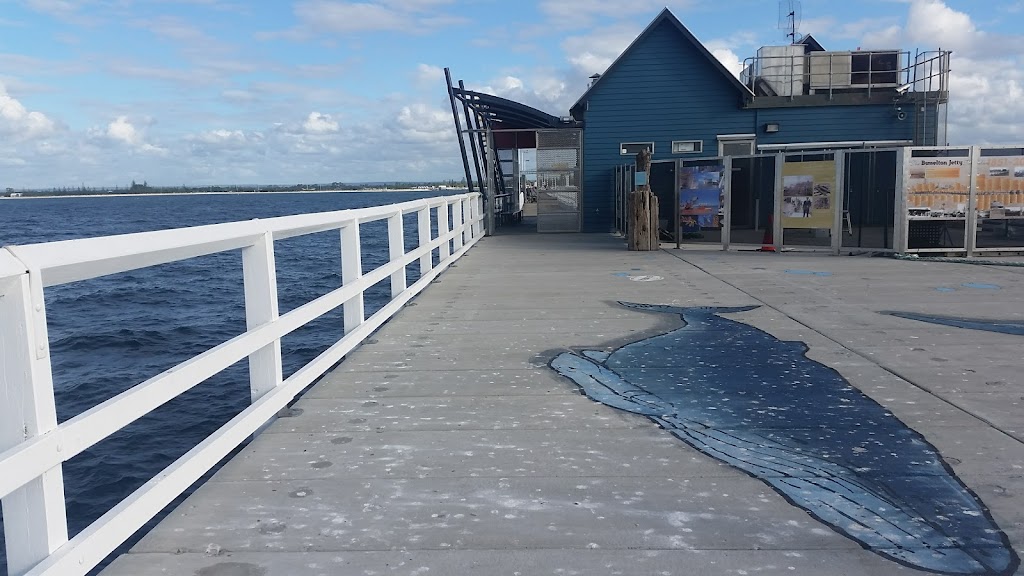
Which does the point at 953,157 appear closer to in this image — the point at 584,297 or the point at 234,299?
the point at 584,297

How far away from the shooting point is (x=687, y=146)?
77.2 feet

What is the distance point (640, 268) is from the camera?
13.1 meters

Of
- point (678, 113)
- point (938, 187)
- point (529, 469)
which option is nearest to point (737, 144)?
point (678, 113)

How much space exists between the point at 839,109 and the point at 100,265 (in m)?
23.0

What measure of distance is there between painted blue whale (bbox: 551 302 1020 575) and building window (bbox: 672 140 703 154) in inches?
672

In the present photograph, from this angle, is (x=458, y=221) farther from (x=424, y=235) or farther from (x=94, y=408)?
(x=94, y=408)

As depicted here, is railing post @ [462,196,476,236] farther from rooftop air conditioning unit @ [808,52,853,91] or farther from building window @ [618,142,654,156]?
rooftop air conditioning unit @ [808,52,853,91]

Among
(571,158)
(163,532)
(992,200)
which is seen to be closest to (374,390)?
(163,532)

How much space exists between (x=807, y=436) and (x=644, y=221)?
40.3 ft

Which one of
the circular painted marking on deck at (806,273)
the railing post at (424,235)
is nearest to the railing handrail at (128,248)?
the railing post at (424,235)

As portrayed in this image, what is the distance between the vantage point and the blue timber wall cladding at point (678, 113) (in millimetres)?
22797

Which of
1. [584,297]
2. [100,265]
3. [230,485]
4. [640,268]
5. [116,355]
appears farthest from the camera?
[116,355]

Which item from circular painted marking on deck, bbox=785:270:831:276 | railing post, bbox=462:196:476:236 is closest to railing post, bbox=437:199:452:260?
railing post, bbox=462:196:476:236

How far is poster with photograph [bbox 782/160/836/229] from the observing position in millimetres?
14891
